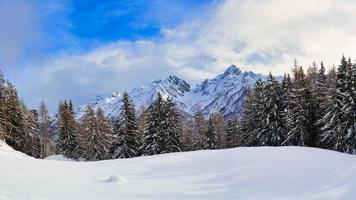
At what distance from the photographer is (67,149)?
67375 millimetres

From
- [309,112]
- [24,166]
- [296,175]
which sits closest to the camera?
[296,175]

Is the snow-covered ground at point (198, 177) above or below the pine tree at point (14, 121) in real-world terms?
below

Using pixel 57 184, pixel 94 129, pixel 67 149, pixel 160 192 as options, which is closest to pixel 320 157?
pixel 160 192

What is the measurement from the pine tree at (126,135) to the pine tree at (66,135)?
10877 mm

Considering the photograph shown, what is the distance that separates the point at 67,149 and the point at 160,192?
52.7 metres

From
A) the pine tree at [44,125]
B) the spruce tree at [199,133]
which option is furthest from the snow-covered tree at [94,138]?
the pine tree at [44,125]

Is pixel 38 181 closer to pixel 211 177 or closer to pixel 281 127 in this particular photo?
pixel 211 177

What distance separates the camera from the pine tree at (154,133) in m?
55.9

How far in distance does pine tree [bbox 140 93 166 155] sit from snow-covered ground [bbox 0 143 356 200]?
29717mm

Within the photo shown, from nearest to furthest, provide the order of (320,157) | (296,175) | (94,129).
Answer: (296,175) < (320,157) < (94,129)

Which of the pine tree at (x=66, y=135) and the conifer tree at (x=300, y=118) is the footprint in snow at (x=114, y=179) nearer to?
the conifer tree at (x=300, y=118)

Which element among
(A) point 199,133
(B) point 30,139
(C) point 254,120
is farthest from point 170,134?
(B) point 30,139

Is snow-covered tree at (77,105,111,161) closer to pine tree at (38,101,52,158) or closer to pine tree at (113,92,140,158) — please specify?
pine tree at (113,92,140,158)

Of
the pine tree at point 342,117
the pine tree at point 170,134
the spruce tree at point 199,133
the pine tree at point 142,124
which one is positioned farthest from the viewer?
the spruce tree at point 199,133
